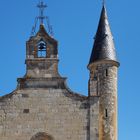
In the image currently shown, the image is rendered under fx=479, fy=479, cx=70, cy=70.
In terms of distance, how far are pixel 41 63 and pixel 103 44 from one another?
13.3ft

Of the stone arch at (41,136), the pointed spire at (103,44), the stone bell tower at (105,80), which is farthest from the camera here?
the pointed spire at (103,44)

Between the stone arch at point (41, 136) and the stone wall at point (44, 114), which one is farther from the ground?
the stone wall at point (44, 114)

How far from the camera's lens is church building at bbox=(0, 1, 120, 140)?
2523 cm

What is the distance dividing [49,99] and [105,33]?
5742mm

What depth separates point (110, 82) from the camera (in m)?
27.2

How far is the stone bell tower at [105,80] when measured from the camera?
2614cm

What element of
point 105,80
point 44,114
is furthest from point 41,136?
point 105,80

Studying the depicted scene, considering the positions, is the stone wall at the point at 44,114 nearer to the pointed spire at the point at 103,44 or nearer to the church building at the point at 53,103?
the church building at the point at 53,103

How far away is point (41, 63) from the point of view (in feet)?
87.3

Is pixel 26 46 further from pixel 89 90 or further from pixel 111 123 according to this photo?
pixel 111 123

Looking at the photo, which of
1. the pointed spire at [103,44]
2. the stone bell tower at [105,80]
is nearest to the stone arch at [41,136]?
the stone bell tower at [105,80]

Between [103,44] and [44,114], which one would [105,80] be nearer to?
[103,44]

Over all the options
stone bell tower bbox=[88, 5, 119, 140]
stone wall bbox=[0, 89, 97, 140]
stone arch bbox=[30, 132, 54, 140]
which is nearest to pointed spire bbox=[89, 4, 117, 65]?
stone bell tower bbox=[88, 5, 119, 140]

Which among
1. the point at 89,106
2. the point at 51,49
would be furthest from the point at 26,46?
the point at 89,106
